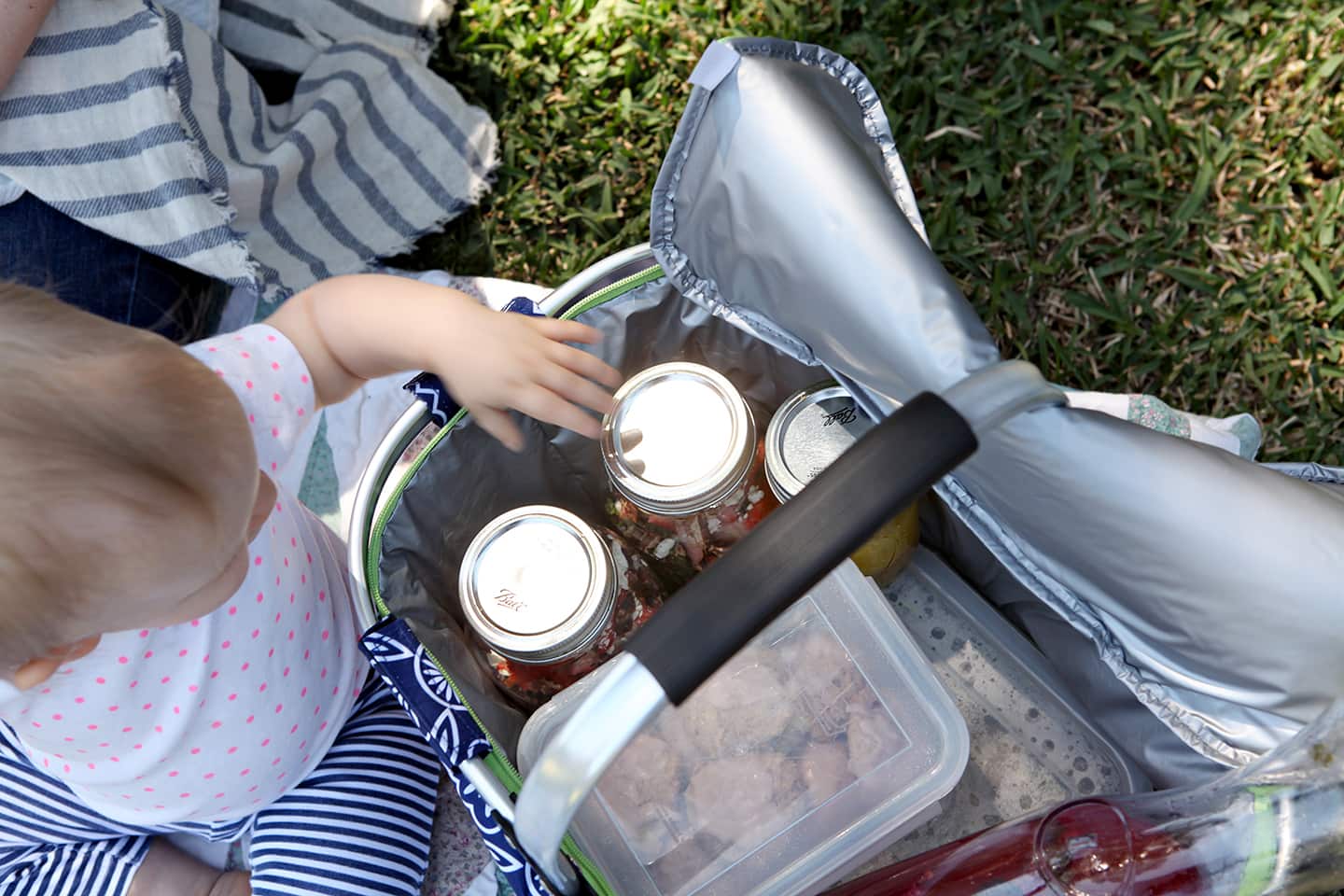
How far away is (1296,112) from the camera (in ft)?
3.79

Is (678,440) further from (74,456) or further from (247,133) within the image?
(247,133)

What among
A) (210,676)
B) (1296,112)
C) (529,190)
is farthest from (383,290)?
(1296,112)

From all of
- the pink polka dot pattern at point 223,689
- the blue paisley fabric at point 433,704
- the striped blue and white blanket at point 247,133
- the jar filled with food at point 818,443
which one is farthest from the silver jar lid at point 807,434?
the striped blue and white blanket at point 247,133

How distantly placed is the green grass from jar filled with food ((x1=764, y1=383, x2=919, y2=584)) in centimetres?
43

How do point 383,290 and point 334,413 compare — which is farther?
point 334,413

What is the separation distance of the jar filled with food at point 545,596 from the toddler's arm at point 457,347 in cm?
8

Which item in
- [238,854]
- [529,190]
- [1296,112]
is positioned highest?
[1296,112]

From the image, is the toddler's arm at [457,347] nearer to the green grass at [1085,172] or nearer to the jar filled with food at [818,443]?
the jar filled with food at [818,443]

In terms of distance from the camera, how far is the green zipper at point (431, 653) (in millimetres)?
677

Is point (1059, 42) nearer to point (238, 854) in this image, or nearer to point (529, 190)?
point (529, 190)

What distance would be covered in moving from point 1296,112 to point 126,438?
122 cm

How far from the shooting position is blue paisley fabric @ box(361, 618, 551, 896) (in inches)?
27.5

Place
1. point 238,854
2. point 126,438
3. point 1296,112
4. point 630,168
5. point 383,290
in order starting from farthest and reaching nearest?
point 630,168
point 1296,112
point 238,854
point 383,290
point 126,438

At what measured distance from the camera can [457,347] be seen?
2.57 ft
